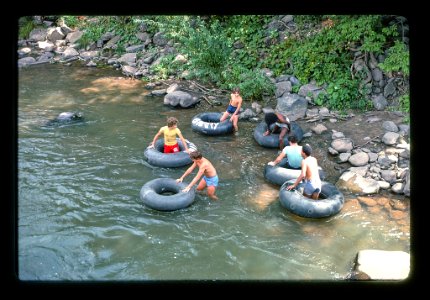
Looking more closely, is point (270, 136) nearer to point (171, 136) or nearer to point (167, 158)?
point (171, 136)

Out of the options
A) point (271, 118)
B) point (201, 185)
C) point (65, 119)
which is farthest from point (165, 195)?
point (65, 119)

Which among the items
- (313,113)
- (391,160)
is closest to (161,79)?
(313,113)

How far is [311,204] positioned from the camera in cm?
816

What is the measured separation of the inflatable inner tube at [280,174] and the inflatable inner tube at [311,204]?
0.64 metres

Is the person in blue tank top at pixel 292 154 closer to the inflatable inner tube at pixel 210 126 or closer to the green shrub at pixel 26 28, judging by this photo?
the inflatable inner tube at pixel 210 126

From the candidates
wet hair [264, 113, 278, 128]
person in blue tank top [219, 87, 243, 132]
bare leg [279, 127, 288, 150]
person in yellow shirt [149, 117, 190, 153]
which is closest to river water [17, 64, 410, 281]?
bare leg [279, 127, 288, 150]

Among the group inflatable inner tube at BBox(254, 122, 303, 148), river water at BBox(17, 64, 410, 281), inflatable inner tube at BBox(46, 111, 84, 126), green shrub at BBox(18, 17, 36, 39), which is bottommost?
green shrub at BBox(18, 17, 36, 39)

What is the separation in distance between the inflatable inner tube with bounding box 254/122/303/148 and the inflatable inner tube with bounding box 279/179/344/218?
241cm

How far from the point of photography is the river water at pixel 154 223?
7.09m

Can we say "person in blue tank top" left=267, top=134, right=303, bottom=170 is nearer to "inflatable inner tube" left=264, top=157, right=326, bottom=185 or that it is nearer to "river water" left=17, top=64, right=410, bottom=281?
"inflatable inner tube" left=264, top=157, right=326, bottom=185

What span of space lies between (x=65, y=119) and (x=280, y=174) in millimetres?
6337

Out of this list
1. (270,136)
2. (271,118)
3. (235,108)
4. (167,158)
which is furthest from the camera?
(235,108)

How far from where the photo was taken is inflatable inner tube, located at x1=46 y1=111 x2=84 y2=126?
1249cm
